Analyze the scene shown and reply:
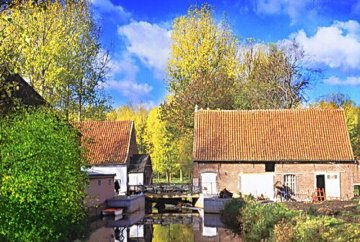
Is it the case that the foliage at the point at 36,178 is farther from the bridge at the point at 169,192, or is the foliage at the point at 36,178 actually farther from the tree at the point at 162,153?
the tree at the point at 162,153

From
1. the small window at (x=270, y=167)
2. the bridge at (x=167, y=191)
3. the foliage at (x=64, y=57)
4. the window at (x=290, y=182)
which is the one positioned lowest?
the bridge at (x=167, y=191)

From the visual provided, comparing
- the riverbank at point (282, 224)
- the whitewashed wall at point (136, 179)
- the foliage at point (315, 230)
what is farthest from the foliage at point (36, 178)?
the whitewashed wall at point (136, 179)

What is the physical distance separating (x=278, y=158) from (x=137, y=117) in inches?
1705

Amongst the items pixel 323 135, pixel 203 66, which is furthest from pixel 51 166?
pixel 203 66

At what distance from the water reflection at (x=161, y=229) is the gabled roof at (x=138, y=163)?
6284mm

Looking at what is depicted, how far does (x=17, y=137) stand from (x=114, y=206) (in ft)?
61.7

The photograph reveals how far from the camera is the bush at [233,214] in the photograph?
26.9 metres

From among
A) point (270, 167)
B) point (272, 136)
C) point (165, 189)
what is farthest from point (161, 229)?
point (272, 136)

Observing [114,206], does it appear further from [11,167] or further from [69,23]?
[11,167]

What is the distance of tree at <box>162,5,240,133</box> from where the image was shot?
48.1 meters

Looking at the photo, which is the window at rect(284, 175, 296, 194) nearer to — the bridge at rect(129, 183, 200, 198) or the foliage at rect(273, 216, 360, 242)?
the bridge at rect(129, 183, 200, 198)

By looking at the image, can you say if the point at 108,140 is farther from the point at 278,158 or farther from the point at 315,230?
the point at 315,230

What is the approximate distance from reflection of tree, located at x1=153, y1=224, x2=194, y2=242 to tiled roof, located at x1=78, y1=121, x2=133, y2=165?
10827mm

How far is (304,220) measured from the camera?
17453mm
